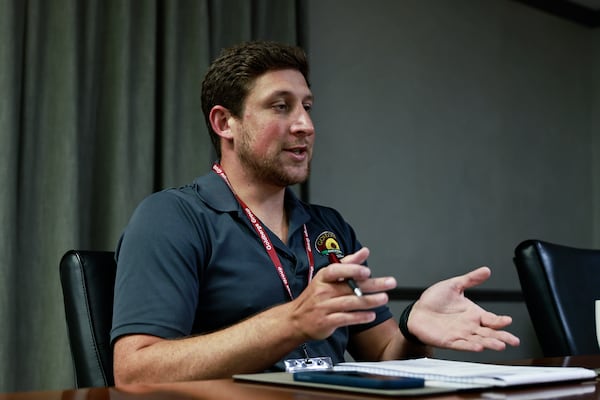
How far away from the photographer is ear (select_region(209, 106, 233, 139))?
1.97 metres

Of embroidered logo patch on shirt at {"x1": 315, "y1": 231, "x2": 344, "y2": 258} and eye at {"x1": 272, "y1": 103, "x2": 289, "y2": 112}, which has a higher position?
eye at {"x1": 272, "y1": 103, "x2": 289, "y2": 112}

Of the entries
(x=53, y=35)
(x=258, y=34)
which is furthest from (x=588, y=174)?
(x=53, y=35)

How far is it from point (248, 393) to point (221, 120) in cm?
117

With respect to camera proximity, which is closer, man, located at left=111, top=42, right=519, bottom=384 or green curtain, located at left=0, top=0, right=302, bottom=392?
man, located at left=111, top=42, right=519, bottom=384

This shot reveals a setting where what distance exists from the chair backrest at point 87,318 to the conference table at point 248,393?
0.52 metres

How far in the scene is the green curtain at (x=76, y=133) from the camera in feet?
8.12

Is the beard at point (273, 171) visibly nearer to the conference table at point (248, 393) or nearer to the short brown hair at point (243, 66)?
the short brown hair at point (243, 66)

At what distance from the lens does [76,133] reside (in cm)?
259

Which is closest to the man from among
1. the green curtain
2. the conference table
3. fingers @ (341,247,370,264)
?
fingers @ (341,247,370,264)

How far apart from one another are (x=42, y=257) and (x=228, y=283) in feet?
3.60

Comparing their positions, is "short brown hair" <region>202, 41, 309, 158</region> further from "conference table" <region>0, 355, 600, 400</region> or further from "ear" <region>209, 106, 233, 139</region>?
"conference table" <region>0, 355, 600, 400</region>

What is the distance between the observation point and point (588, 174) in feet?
16.3

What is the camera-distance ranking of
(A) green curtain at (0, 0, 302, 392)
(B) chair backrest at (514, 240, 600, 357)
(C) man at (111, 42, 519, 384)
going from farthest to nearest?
(A) green curtain at (0, 0, 302, 392) < (B) chair backrest at (514, 240, 600, 357) < (C) man at (111, 42, 519, 384)

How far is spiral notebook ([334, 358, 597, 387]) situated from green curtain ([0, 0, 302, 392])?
160cm
